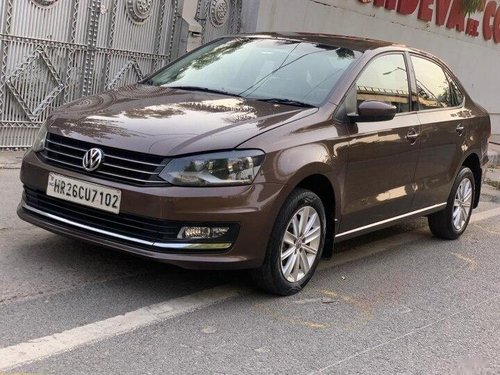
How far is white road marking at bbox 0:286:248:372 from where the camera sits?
3.54 m

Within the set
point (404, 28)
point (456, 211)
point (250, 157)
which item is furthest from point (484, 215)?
point (404, 28)

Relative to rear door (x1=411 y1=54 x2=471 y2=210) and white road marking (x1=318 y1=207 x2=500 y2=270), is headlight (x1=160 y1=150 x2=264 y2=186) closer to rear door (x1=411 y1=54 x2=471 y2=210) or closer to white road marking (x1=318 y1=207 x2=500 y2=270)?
white road marking (x1=318 y1=207 x2=500 y2=270)

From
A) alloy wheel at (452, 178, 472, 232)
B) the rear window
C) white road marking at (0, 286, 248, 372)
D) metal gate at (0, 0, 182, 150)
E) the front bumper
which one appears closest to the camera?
white road marking at (0, 286, 248, 372)

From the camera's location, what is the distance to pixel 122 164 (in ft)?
14.1

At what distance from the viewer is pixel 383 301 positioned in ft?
16.4

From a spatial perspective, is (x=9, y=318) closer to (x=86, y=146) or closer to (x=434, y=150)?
(x=86, y=146)

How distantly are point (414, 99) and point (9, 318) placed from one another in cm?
372

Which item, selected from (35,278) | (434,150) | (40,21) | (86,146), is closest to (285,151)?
(86,146)

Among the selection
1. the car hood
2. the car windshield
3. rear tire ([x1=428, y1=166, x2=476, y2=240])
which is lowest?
rear tire ([x1=428, y1=166, x2=476, y2=240])

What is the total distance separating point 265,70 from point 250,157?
1.41 meters

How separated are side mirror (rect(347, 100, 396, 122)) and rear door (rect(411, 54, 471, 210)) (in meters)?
0.91

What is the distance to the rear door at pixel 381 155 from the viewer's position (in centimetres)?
518

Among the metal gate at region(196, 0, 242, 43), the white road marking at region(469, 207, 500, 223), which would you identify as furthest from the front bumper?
the metal gate at region(196, 0, 242, 43)

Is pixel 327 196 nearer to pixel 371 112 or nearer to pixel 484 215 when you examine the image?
pixel 371 112
